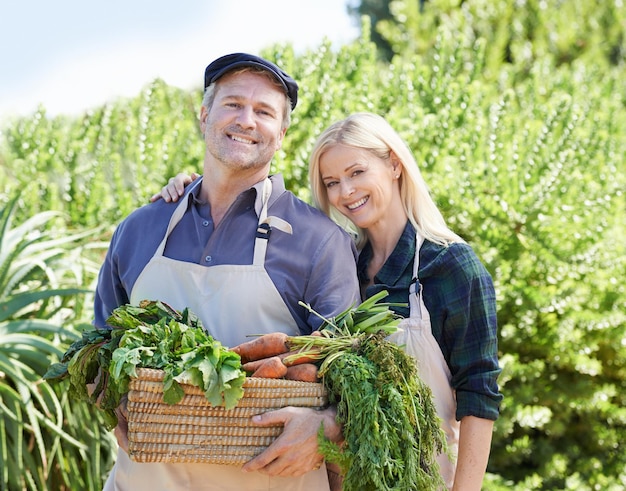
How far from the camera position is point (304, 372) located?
7.15ft

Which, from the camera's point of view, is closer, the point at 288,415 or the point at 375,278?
the point at 288,415

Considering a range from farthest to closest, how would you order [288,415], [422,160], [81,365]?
[422,160], [81,365], [288,415]

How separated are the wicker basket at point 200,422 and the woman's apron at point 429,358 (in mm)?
458

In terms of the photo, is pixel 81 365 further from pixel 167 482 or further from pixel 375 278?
pixel 375 278

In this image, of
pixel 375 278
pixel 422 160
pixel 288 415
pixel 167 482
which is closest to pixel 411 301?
pixel 375 278

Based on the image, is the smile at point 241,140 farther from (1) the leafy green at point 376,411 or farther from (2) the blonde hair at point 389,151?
(1) the leafy green at point 376,411

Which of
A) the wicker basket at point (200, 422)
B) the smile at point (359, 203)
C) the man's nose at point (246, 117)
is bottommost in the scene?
the wicker basket at point (200, 422)

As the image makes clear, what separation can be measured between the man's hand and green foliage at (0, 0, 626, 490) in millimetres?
2477

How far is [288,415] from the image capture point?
213 centimetres

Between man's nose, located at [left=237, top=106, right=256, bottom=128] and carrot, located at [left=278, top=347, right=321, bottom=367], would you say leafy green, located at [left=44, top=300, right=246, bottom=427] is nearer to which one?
carrot, located at [left=278, top=347, right=321, bottom=367]

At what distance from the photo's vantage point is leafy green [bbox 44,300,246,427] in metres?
2.00

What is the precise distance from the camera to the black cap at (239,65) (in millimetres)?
2621

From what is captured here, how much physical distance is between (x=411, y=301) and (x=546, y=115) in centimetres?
327

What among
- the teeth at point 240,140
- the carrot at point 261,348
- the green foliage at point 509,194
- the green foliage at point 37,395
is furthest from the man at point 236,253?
the green foliage at point 509,194
